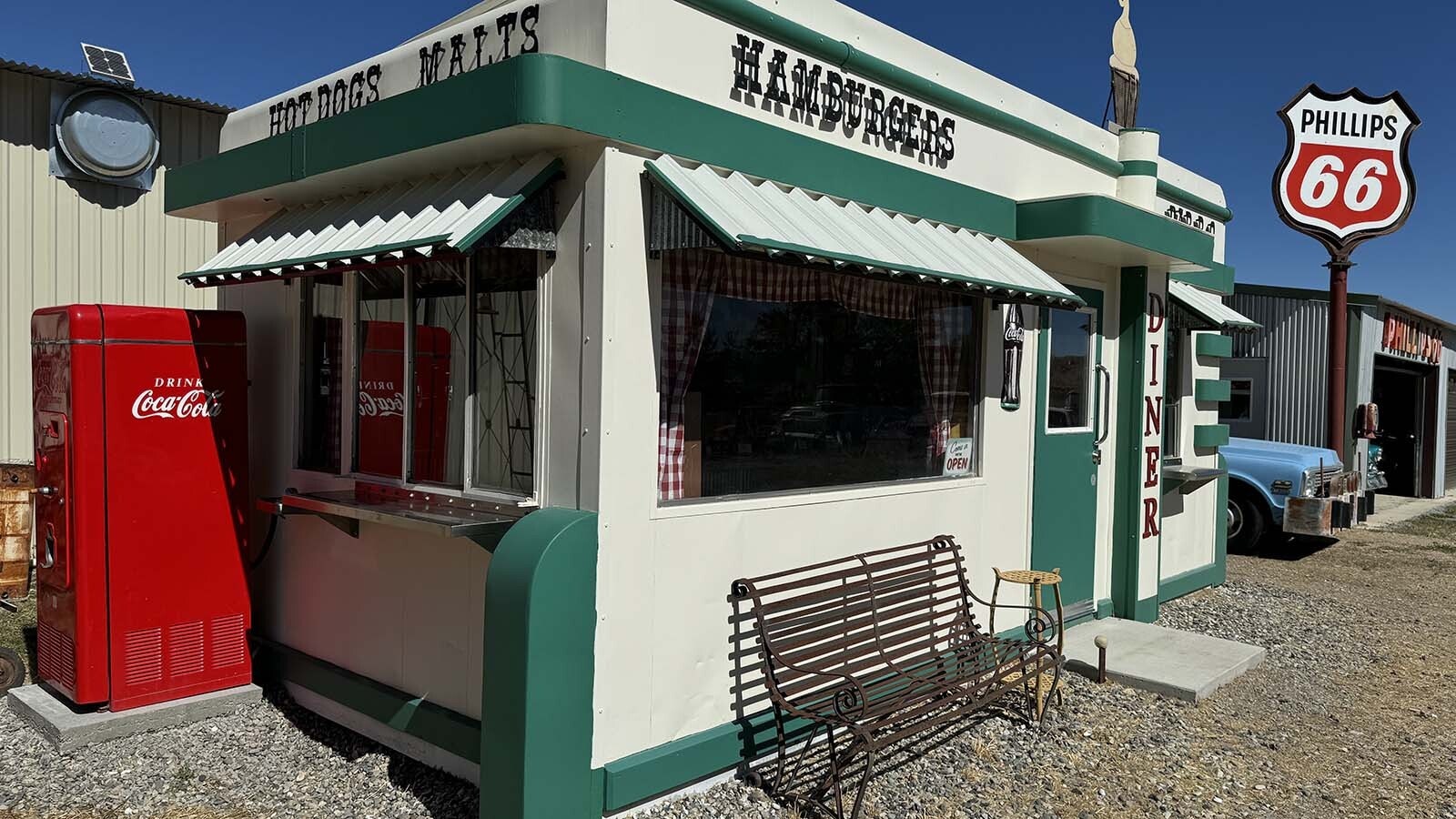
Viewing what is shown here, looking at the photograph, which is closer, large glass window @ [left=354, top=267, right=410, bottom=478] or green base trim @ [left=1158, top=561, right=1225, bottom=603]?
large glass window @ [left=354, top=267, right=410, bottom=478]

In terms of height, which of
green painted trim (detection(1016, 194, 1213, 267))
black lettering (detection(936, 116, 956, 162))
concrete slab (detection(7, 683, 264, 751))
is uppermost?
black lettering (detection(936, 116, 956, 162))

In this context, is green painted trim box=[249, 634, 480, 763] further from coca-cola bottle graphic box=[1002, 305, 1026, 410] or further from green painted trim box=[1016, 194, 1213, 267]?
green painted trim box=[1016, 194, 1213, 267]

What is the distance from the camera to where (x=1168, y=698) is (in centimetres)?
592

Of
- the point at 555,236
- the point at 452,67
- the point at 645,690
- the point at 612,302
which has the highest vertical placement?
the point at 452,67

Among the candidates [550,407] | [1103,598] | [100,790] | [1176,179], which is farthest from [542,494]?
[1176,179]

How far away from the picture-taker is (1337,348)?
1423 centimetres

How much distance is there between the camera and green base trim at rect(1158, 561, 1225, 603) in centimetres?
859

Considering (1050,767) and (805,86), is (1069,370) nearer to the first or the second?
(1050,767)

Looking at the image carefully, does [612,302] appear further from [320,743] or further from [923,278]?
[320,743]

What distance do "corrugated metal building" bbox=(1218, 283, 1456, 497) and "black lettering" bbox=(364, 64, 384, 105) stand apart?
14892 millimetres

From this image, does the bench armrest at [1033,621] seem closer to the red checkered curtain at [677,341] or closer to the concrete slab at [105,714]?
the red checkered curtain at [677,341]

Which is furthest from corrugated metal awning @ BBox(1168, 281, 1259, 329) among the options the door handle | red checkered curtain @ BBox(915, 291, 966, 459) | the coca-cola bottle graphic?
red checkered curtain @ BBox(915, 291, 966, 459)

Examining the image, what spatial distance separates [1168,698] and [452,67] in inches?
204

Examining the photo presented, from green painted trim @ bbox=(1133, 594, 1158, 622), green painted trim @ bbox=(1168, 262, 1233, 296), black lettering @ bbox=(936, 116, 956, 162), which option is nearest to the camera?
black lettering @ bbox=(936, 116, 956, 162)
